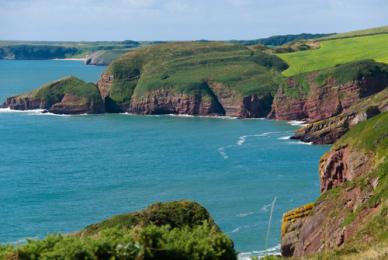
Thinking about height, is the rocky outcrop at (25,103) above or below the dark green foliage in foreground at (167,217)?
below


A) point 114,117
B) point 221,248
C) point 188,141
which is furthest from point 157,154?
point 221,248

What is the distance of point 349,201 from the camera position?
48.1 m

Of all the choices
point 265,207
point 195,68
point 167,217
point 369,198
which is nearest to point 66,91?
point 195,68

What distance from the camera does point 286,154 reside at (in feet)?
333

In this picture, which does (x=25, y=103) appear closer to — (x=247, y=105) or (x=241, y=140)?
(x=247, y=105)

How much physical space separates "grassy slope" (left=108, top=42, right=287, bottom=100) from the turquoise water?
68.7ft

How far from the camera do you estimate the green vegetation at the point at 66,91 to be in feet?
537

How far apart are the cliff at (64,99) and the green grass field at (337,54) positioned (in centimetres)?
3944

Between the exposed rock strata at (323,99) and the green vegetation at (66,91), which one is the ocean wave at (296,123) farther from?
the green vegetation at (66,91)

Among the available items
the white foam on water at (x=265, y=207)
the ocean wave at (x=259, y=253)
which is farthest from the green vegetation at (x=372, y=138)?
the white foam on water at (x=265, y=207)

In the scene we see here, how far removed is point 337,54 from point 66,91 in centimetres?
5901

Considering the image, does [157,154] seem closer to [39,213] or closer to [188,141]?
[188,141]

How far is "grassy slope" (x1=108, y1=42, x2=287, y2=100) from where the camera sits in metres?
163

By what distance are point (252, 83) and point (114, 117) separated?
2769 centimetres
